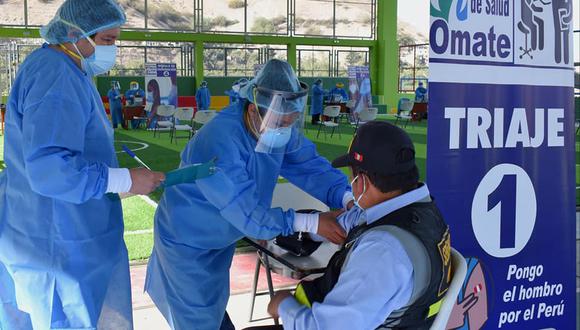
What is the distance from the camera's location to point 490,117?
242 cm

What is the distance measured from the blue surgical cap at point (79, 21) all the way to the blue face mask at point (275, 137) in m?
0.60

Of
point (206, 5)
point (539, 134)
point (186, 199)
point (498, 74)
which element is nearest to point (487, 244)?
point (539, 134)

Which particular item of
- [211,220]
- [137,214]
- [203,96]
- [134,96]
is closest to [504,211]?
[211,220]

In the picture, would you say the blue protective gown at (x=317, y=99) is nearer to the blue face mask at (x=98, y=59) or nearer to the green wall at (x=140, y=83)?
the green wall at (x=140, y=83)

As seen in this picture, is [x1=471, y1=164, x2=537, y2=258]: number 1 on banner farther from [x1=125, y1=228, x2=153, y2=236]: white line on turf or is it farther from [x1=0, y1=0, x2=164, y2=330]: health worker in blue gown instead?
[x1=125, y1=228, x2=153, y2=236]: white line on turf

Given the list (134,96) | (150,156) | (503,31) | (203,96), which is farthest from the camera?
(203,96)

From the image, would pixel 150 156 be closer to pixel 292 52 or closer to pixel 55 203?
pixel 55 203

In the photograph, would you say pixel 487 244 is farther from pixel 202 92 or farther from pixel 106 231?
pixel 202 92

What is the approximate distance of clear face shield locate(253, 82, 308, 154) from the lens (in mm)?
2002

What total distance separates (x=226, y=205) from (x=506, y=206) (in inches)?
46.6

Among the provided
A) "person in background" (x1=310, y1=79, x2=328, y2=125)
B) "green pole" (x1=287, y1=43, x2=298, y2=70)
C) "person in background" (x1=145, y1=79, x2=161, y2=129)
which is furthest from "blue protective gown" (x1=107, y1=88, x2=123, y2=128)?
"green pole" (x1=287, y1=43, x2=298, y2=70)

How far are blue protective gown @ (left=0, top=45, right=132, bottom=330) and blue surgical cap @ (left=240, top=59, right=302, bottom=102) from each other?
51 cm

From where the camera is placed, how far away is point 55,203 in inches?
77.6

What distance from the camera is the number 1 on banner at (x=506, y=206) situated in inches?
97.5
